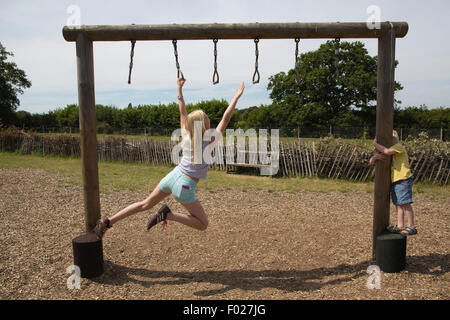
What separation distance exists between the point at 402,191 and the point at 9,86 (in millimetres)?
50901

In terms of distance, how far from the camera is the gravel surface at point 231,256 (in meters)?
3.32

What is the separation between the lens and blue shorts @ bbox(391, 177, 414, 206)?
Answer: 380 centimetres

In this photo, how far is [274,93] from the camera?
3481cm

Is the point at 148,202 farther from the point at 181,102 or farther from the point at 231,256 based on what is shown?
the point at 231,256

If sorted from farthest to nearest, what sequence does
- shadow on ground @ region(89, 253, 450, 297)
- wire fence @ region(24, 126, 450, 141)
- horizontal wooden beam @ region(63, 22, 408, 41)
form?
wire fence @ region(24, 126, 450, 141) < horizontal wooden beam @ region(63, 22, 408, 41) < shadow on ground @ region(89, 253, 450, 297)

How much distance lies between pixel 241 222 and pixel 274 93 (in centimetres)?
3069

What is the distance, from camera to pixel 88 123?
12.2 ft

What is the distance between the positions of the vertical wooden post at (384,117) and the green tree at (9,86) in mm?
48056

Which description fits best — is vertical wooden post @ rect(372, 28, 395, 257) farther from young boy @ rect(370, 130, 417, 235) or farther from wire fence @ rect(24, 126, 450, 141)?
wire fence @ rect(24, 126, 450, 141)

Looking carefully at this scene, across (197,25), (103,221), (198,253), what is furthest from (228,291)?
(197,25)

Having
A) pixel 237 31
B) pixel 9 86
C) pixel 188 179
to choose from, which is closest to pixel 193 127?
pixel 188 179

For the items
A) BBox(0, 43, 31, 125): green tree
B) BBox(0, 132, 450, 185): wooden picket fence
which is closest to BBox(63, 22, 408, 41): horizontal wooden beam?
BBox(0, 132, 450, 185): wooden picket fence

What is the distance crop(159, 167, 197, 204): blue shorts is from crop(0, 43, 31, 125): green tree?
154 feet

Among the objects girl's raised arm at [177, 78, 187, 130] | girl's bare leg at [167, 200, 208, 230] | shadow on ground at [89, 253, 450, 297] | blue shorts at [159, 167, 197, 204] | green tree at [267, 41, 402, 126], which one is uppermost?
green tree at [267, 41, 402, 126]
